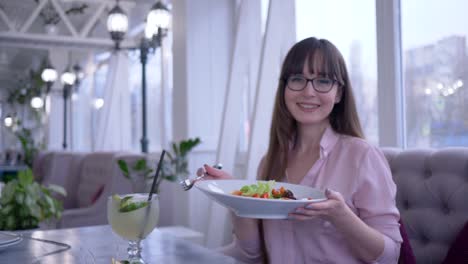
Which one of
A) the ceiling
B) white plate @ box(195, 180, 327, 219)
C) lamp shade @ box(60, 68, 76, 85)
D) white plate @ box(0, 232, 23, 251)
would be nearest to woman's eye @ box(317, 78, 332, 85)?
white plate @ box(195, 180, 327, 219)

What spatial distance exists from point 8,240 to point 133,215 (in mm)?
511

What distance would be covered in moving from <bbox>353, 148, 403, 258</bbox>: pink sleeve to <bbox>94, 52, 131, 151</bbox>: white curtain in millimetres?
6725

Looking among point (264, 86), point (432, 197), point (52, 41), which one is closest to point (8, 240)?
point (432, 197)

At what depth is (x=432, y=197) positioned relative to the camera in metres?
1.75

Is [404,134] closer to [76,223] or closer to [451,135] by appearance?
[451,135]

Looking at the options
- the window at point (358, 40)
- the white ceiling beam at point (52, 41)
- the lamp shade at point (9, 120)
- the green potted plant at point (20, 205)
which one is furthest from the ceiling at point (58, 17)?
the green potted plant at point (20, 205)

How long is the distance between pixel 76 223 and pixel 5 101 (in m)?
14.5

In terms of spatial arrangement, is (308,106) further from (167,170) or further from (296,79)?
(167,170)

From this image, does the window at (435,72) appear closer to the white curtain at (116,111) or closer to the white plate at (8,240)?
the white plate at (8,240)

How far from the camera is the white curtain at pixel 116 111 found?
785 cm

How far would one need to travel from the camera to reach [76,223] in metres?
3.75

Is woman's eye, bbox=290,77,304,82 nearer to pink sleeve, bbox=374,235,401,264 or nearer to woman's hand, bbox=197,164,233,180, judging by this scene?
woman's hand, bbox=197,164,233,180

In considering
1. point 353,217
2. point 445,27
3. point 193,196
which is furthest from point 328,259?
point 193,196

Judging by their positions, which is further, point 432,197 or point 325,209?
point 432,197
